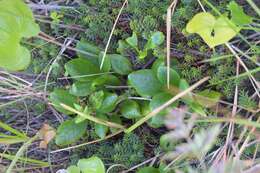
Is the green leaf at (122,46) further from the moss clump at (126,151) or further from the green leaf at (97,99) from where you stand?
the moss clump at (126,151)

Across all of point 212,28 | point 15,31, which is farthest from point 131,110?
point 15,31

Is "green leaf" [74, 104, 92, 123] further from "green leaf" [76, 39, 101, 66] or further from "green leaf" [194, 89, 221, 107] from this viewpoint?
"green leaf" [194, 89, 221, 107]

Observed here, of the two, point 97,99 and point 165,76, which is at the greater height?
point 165,76

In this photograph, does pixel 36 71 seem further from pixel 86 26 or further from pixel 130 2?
pixel 130 2

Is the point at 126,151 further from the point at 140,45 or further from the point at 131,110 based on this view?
the point at 140,45

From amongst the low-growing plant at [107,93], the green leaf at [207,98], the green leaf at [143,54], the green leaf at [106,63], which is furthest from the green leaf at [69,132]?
the green leaf at [207,98]

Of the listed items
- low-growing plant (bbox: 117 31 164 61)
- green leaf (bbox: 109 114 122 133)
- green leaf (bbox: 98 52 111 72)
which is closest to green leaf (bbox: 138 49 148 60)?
low-growing plant (bbox: 117 31 164 61)
